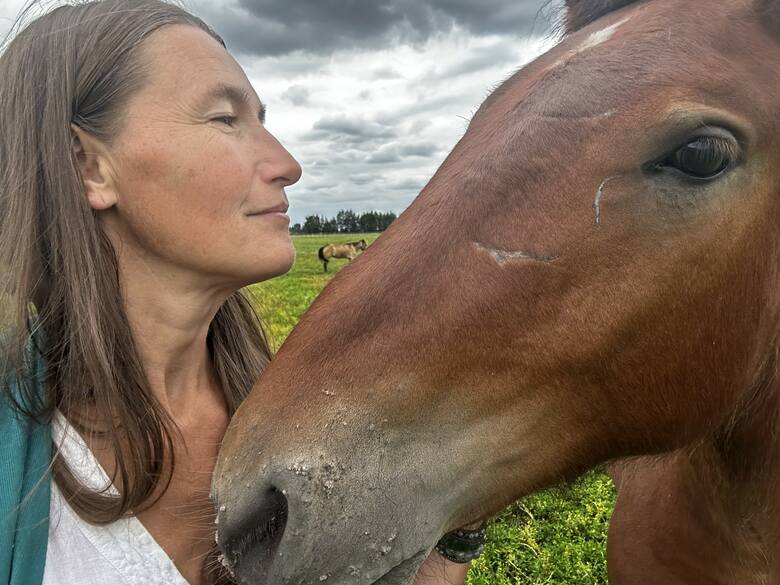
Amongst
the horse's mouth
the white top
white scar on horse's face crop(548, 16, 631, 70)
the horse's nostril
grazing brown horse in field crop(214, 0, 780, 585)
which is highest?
white scar on horse's face crop(548, 16, 631, 70)

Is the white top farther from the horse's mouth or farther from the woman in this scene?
the horse's mouth

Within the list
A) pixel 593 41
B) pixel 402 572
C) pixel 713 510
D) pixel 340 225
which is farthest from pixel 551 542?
pixel 340 225

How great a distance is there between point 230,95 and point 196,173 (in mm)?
317

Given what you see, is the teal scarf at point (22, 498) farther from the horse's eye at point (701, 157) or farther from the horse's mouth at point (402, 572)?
the horse's eye at point (701, 157)

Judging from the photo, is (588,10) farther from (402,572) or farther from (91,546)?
(91,546)

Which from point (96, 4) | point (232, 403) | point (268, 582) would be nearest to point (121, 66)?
point (96, 4)

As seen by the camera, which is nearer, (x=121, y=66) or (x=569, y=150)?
(x=569, y=150)

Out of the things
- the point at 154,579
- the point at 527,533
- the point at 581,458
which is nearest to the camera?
the point at 581,458

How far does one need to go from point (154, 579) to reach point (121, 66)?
1636 millimetres

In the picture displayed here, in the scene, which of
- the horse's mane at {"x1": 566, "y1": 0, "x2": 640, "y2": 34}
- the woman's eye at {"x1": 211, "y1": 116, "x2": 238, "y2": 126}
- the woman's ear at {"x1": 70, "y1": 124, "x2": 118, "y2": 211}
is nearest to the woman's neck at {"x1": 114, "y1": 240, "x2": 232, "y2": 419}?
the woman's ear at {"x1": 70, "y1": 124, "x2": 118, "y2": 211}

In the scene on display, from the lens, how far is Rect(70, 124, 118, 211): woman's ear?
1905 mm

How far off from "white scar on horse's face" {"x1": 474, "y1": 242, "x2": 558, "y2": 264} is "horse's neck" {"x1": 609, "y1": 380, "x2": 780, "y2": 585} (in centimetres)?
97

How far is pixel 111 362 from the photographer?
6.18ft

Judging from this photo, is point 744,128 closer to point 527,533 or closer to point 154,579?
point 154,579
